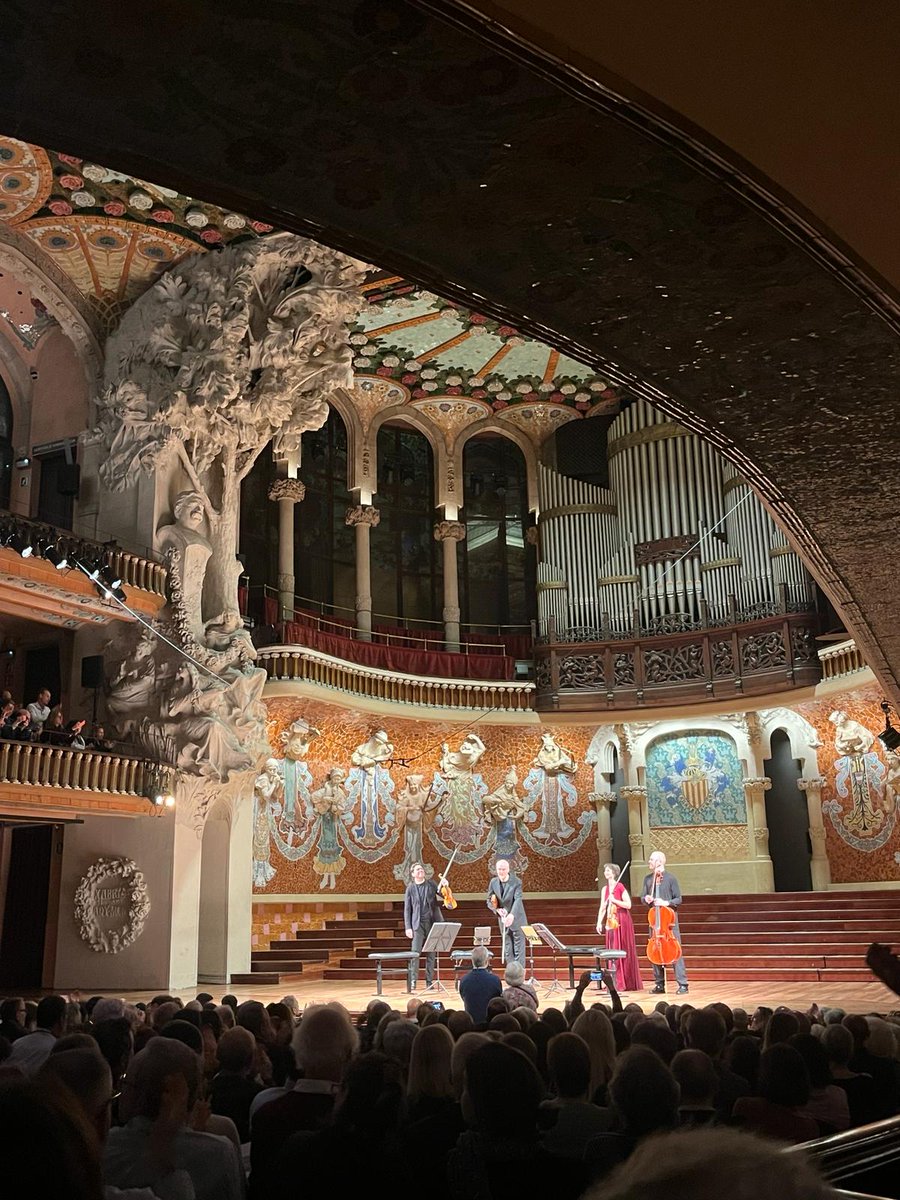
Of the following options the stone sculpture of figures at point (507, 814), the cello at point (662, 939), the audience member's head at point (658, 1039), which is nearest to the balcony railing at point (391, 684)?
the stone sculpture of figures at point (507, 814)

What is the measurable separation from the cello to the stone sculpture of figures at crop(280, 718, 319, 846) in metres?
7.29

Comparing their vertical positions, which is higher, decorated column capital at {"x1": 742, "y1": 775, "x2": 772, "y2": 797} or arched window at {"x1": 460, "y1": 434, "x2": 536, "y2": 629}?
arched window at {"x1": 460, "y1": 434, "x2": 536, "y2": 629}

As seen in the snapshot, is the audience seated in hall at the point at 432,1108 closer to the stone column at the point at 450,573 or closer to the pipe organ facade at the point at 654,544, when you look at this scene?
the pipe organ facade at the point at 654,544

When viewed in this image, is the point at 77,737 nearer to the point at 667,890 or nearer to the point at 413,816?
the point at 667,890

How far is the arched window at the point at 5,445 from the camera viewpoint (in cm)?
1789

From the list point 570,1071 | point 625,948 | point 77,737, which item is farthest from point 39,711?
point 570,1071

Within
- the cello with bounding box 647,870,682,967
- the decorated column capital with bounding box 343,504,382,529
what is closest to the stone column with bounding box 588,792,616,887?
the decorated column capital with bounding box 343,504,382,529

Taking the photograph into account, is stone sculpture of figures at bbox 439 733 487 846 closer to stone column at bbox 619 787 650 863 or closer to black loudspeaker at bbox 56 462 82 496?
stone column at bbox 619 787 650 863

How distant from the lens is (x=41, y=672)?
17109 mm

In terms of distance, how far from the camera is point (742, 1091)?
157 inches

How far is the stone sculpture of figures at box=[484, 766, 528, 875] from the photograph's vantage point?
72.2 ft

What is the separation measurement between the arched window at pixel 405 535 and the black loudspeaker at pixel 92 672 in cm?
767

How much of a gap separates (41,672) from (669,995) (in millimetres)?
10019

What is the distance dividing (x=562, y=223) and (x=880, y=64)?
88 cm
